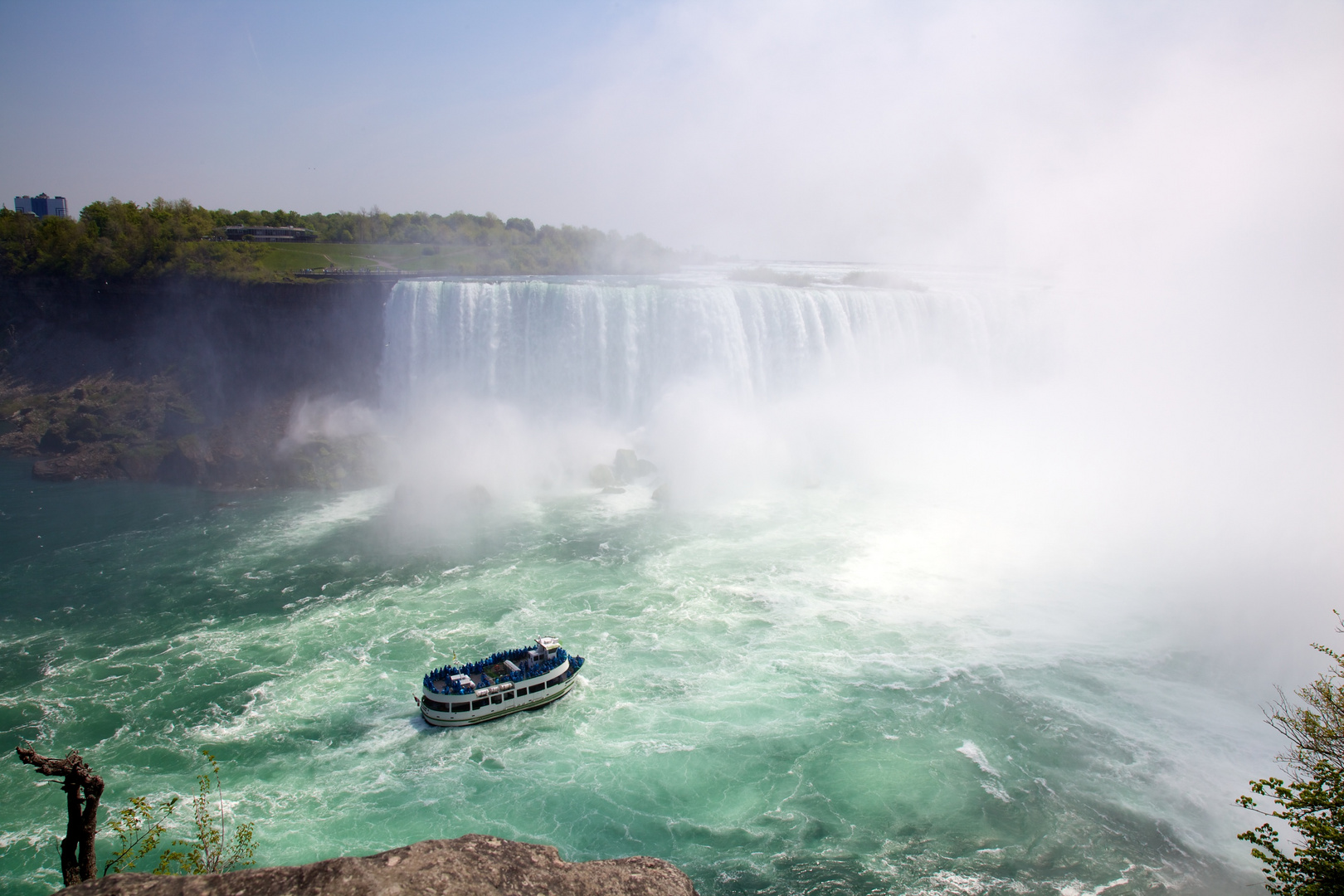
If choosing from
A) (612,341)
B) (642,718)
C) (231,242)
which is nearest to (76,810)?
(642,718)

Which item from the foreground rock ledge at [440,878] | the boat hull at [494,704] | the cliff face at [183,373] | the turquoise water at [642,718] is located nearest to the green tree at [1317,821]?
the turquoise water at [642,718]

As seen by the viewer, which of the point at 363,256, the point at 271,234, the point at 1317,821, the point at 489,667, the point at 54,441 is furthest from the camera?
the point at 271,234

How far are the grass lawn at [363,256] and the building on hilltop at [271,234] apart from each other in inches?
105

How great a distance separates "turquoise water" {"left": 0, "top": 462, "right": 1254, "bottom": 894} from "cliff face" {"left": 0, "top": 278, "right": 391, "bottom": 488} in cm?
914

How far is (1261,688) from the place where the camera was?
17.2 m

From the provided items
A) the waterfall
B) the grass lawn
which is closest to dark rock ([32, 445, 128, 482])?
the waterfall

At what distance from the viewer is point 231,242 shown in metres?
48.9

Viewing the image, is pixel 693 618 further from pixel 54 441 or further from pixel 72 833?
pixel 54 441

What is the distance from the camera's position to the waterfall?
36562mm

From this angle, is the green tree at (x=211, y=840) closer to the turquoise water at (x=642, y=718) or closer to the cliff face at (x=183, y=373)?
the turquoise water at (x=642, y=718)

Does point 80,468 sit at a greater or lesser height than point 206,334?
lesser

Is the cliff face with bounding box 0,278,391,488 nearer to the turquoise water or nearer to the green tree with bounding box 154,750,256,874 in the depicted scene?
the turquoise water

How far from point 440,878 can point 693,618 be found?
14.4m

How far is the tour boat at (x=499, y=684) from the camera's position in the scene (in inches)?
623
